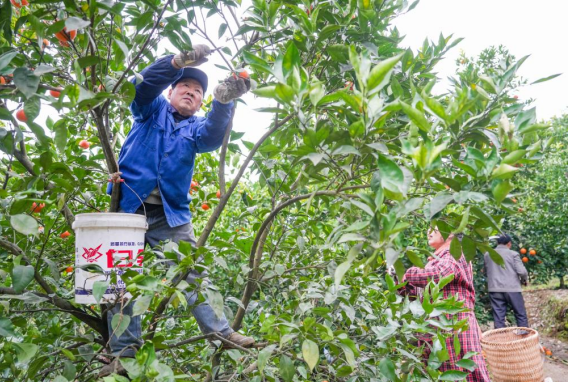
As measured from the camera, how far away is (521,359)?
3.53m

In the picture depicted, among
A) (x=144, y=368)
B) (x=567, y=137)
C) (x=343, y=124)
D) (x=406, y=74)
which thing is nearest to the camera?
(x=144, y=368)

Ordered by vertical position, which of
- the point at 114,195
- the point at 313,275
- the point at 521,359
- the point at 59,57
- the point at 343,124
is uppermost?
the point at 59,57

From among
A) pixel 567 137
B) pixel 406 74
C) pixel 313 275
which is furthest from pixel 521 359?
pixel 567 137

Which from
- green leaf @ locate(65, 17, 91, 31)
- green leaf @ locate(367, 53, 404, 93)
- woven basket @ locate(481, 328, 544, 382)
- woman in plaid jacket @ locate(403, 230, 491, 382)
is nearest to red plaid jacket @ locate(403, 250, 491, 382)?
woman in plaid jacket @ locate(403, 230, 491, 382)

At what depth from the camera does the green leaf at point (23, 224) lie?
916mm

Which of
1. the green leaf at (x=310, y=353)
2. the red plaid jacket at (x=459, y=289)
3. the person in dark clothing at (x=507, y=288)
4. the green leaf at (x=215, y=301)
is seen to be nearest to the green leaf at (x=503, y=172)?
the green leaf at (x=310, y=353)

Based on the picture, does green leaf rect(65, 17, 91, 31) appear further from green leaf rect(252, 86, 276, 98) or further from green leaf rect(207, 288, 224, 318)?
green leaf rect(207, 288, 224, 318)

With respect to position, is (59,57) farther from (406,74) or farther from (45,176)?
(406,74)

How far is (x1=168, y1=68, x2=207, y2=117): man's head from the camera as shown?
2051 millimetres

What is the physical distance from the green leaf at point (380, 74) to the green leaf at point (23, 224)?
2.45ft

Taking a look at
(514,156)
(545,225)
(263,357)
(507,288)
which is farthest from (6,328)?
(545,225)

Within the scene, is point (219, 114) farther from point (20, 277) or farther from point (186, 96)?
point (20, 277)

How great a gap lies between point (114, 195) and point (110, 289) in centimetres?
37

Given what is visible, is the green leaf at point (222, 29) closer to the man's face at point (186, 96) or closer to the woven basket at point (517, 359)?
the man's face at point (186, 96)
